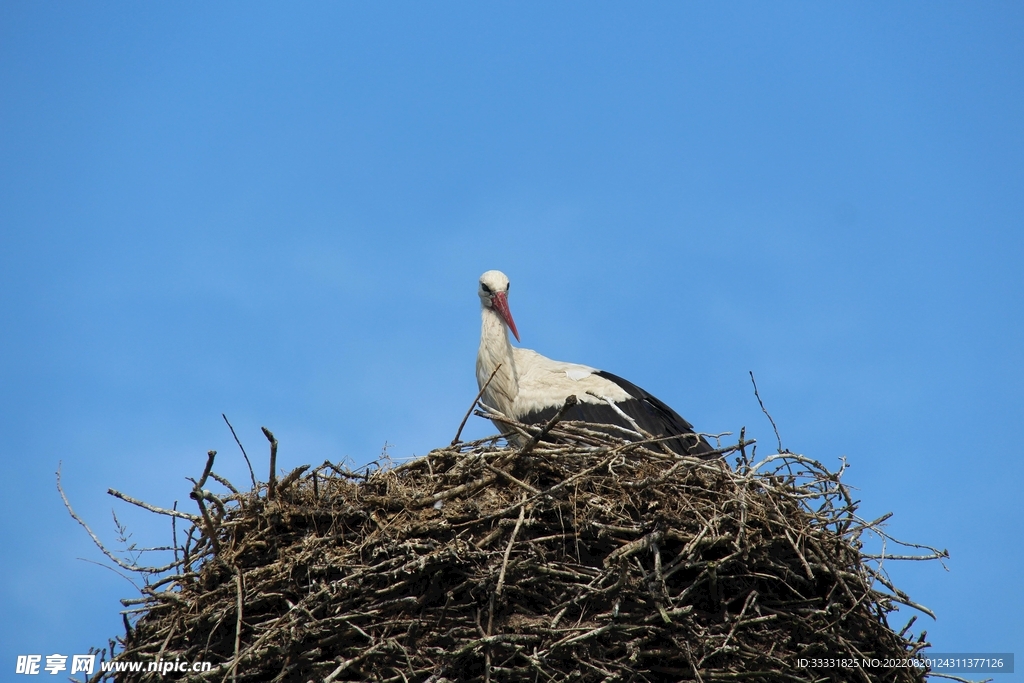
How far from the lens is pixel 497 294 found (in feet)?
21.7

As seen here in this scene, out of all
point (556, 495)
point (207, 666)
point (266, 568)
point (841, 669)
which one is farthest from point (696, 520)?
point (207, 666)

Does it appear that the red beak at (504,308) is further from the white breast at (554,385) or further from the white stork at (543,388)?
the white breast at (554,385)

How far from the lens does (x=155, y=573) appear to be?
415 centimetres

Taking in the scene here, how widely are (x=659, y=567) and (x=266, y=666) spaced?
1.58m

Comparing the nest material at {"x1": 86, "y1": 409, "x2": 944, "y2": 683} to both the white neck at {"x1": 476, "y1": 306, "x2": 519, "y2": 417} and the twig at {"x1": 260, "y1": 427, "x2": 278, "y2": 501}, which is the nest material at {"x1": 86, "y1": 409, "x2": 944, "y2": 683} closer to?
the twig at {"x1": 260, "y1": 427, "x2": 278, "y2": 501}

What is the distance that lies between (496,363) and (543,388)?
1.29ft

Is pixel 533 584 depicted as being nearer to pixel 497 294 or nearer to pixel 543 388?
pixel 543 388

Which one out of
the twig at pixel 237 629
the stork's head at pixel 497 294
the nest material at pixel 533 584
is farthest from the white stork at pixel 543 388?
the twig at pixel 237 629

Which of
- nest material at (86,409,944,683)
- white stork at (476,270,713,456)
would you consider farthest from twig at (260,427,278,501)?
white stork at (476,270,713,456)

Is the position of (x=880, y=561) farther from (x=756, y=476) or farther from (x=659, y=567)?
(x=659, y=567)

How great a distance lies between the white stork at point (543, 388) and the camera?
5805mm

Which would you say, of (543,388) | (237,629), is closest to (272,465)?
(237,629)

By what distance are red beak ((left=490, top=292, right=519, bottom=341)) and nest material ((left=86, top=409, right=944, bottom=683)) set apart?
227cm

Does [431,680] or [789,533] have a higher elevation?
[789,533]
